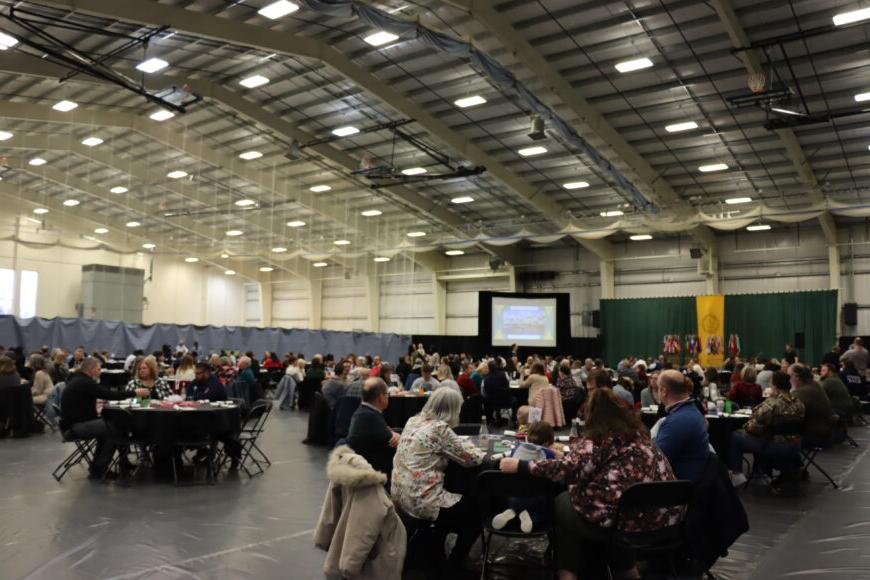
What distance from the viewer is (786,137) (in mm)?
14969

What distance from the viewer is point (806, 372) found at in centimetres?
678

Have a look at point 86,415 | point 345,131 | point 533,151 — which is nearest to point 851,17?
point 533,151

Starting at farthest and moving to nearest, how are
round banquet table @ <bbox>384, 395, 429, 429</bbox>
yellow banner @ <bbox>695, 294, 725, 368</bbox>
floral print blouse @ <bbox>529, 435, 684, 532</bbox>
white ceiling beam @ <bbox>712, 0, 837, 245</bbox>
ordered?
yellow banner @ <bbox>695, 294, 725, 368</bbox>
white ceiling beam @ <bbox>712, 0, 837, 245</bbox>
round banquet table @ <bbox>384, 395, 429, 429</bbox>
floral print blouse @ <bbox>529, 435, 684, 532</bbox>

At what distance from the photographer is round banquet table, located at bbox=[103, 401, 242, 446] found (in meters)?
6.23

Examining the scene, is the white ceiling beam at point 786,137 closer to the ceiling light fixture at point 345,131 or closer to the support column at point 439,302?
the ceiling light fixture at point 345,131

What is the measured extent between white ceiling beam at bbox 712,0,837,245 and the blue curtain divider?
12.3m

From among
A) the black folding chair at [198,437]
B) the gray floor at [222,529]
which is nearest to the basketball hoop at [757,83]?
the gray floor at [222,529]

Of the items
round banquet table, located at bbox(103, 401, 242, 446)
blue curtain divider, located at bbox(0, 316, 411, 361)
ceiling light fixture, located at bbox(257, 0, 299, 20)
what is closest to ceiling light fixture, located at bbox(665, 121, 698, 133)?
ceiling light fixture, located at bbox(257, 0, 299, 20)

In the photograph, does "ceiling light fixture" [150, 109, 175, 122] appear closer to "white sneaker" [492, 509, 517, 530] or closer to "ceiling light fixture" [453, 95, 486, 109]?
"ceiling light fixture" [453, 95, 486, 109]

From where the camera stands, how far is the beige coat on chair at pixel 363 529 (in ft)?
10.4

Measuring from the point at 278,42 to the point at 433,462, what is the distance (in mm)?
11092

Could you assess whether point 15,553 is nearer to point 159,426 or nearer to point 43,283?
point 159,426

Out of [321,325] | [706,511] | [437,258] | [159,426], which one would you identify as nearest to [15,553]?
[159,426]

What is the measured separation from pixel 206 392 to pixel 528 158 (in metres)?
13.3
